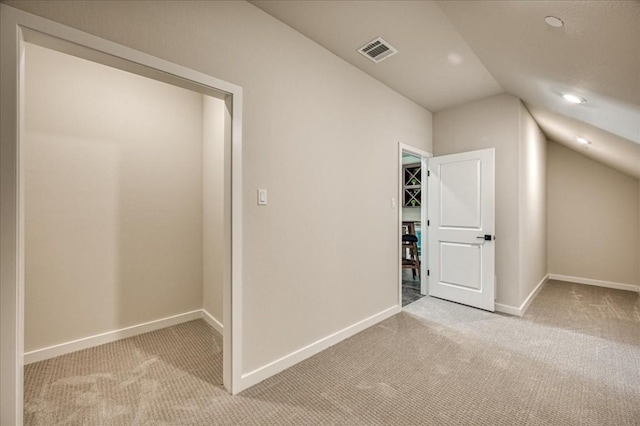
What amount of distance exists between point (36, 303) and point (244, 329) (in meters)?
1.86

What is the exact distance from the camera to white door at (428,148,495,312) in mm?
3477

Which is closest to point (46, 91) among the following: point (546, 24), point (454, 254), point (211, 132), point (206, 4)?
point (211, 132)

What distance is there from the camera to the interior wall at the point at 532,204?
3482mm

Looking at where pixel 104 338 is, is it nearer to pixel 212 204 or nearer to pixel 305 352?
pixel 212 204

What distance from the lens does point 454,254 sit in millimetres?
3805

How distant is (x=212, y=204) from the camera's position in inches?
123

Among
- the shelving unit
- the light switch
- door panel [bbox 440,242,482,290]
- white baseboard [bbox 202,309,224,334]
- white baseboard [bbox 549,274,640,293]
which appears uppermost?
the shelving unit

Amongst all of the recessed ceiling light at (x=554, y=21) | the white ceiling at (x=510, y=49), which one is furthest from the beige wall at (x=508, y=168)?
the recessed ceiling light at (x=554, y=21)

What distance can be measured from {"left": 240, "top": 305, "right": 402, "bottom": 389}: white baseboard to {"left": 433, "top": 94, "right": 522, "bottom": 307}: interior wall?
1593 millimetres

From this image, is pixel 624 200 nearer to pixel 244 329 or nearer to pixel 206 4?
pixel 244 329

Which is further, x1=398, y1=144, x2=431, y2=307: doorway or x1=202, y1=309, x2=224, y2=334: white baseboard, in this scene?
x1=398, y1=144, x2=431, y2=307: doorway

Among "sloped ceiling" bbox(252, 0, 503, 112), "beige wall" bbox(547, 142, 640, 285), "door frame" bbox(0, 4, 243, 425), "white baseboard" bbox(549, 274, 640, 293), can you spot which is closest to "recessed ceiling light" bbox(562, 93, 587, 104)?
"sloped ceiling" bbox(252, 0, 503, 112)

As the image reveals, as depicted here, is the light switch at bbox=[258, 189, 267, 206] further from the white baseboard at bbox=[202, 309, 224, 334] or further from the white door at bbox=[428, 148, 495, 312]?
the white door at bbox=[428, 148, 495, 312]

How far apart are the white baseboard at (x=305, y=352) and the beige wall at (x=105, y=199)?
5.19 ft
